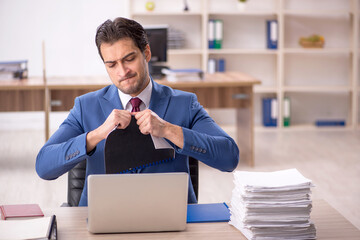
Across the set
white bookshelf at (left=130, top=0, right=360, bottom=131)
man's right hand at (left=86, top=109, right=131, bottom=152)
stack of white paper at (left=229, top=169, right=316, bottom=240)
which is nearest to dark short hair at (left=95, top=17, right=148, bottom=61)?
man's right hand at (left=86, top=109, right=131, bottom=152)

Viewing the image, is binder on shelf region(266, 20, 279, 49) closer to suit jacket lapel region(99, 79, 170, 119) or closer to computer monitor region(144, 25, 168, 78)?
computer monitor region(144, 25, 168, 78)

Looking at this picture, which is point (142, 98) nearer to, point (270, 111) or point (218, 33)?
point (218, 33)

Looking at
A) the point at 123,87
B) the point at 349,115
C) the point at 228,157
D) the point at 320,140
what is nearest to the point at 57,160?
the point at 123,87

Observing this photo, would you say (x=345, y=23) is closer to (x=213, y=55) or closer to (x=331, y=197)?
(x=213, y=55)

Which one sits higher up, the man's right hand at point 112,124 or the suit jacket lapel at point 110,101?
the suit jacket lapel at point 110,101

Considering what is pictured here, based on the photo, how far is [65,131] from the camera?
2066 millimetres

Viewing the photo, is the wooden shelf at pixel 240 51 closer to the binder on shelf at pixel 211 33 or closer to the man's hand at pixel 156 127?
the binder on shelf at pixel 211 33

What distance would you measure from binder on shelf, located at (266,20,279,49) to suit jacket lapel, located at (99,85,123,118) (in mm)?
4584

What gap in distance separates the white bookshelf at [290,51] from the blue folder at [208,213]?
4.67 meters

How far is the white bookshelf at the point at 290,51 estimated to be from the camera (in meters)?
6.53

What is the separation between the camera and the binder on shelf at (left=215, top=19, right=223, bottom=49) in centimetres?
637

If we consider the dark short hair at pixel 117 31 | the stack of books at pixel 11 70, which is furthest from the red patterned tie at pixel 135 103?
the stack of books at pixel 11 70

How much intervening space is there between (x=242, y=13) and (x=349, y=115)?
72.8 inches

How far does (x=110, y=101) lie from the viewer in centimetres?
212
